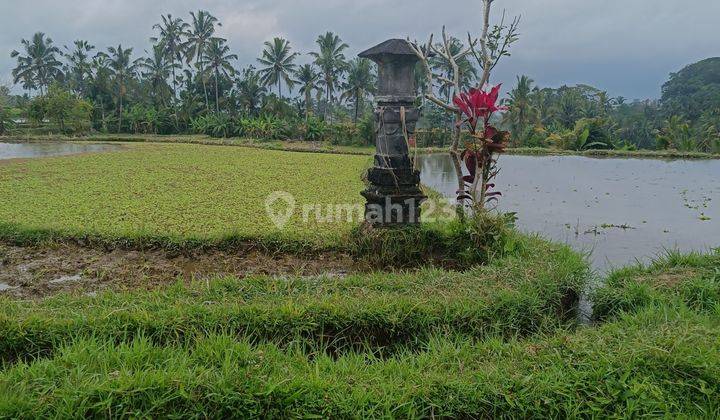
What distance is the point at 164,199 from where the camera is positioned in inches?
242

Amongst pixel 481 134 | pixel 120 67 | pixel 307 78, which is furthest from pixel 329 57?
pixel 481 134

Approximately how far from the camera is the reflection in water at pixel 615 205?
187 inches

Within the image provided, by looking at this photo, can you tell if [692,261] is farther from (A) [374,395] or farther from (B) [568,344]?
(A) [374,395]

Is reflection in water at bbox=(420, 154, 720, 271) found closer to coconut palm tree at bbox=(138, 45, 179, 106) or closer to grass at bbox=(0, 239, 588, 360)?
grass at bbox=(0, 239, 588, 360)

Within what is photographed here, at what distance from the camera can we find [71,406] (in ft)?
5.01

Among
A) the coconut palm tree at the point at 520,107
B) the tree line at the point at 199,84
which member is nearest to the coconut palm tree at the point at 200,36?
the tree line at the point at 199,84

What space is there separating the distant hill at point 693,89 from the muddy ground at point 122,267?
2942 centimetres

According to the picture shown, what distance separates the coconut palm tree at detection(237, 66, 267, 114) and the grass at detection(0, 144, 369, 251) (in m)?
17.8

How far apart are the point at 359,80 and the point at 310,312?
979 inches

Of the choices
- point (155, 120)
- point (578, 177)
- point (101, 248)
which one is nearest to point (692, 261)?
point (101, 248)

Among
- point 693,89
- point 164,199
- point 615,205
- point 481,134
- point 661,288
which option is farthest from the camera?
point 693,89

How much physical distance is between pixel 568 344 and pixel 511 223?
6.52ft

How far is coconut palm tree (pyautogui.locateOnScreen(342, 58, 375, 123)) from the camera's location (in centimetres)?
2570

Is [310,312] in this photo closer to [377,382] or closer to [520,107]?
[377,382]
